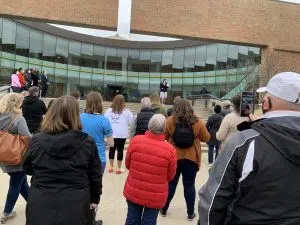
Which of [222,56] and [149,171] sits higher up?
[222,56]

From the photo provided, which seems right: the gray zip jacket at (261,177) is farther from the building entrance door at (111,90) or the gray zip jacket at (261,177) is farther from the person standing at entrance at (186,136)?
the building entrance door at (111,90)

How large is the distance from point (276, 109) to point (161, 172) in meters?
2.53

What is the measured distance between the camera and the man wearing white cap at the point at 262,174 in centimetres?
226

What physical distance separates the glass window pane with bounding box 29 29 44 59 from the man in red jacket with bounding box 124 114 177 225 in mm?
41136

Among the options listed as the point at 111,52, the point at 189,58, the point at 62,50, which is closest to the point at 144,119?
the point at 62,50

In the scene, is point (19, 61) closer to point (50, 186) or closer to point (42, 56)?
point (42, 56)

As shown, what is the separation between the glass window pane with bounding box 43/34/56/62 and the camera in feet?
146

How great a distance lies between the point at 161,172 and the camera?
4.77 m

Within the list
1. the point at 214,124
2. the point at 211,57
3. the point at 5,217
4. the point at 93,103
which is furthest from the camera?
the point at 211,57

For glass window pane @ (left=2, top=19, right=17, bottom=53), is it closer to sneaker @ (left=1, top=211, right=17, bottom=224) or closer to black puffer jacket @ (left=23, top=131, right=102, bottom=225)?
sneaker @ (left=1, top=211, right=17, bottom=224)

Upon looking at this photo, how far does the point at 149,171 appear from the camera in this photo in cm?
473

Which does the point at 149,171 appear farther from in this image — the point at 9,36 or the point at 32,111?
the point at 9,36

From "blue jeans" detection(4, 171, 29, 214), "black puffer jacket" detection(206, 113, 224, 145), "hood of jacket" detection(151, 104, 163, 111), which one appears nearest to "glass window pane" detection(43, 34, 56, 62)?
"black puffer jacket" detection(206, 113, 224, 145)

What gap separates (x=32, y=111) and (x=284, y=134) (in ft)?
22.3
